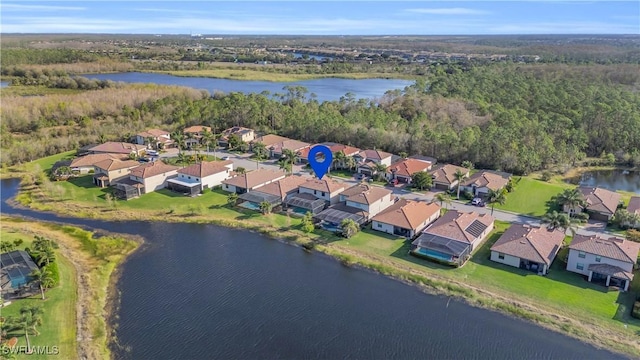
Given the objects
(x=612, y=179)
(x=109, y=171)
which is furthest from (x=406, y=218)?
(x=612, y=179)

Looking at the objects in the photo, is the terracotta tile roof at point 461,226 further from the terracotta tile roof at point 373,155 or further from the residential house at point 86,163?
the residential house at point 86,163

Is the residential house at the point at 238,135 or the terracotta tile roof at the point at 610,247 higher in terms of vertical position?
the residential house at the point at 238,135

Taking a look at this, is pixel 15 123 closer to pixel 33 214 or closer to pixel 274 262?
pixel 33 214

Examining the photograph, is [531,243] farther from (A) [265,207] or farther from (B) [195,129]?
(B) [195,129]

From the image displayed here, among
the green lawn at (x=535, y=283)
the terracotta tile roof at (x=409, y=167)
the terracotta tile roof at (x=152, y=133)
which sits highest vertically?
the terracotta tile roof at (x=152, y=133)

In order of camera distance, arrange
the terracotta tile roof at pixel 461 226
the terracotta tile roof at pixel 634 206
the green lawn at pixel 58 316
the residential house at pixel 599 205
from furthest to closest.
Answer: the residential house at pixel 599 205 < the terracotta tile roof at pixel 634 206 < the terracotta tile roof at pixel 461 226 < the green lawn at pixel 58 316

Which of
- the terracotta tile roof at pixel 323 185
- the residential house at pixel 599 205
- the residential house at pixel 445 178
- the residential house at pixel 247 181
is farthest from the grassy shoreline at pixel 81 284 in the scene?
the residential house at pixel 599 205

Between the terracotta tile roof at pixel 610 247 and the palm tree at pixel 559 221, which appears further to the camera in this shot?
the palm tree at pixel 559 221

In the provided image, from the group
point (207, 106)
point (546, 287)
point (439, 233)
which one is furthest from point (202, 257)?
point (207, 106)
